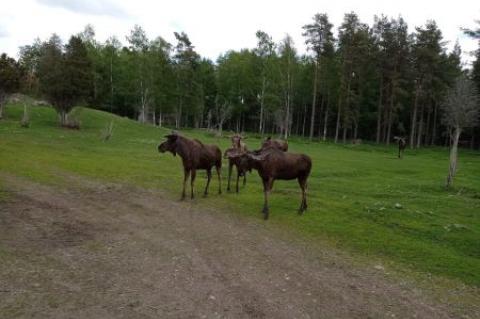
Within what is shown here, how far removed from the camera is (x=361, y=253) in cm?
1025

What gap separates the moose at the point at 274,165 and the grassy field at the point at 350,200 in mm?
1003

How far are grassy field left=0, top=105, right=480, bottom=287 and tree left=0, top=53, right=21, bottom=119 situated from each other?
856 centimetres

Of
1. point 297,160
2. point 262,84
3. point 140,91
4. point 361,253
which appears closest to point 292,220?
point 297,160

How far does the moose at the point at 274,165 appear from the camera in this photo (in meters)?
13.0

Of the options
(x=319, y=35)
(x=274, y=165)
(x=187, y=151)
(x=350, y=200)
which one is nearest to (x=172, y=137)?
(x=187, y=151)

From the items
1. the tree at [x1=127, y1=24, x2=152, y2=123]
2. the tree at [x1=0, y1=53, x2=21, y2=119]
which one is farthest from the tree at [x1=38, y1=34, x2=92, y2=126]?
the tree at [x1=127, y1=24, x2=152, y2=123]

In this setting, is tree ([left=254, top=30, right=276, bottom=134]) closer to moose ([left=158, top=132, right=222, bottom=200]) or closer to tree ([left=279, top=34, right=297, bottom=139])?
tree ([left=279, top=34, right=297, bottom=139])

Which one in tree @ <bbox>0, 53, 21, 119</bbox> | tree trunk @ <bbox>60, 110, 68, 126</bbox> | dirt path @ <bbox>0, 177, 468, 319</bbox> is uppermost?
tree @ <bbox>0, 53, 21, 119</bbox>

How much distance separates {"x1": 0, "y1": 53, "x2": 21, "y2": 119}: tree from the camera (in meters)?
39.2

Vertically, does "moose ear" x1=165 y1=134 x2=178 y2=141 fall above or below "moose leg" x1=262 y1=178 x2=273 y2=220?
above

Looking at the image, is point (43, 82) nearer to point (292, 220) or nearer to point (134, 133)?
point (134, 133)

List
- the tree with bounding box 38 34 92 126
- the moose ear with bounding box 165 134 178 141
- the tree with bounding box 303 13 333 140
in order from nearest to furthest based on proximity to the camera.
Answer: the moose ear with bounding box 165 134 178 141
the tree with bounding box 38 34 92 126
the tree with bounding box 303 13 333 140

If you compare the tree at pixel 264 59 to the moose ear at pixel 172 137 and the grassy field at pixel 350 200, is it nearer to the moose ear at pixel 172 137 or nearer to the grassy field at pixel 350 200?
the grassy field at pixel 350 200

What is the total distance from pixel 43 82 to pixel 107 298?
40364mm
